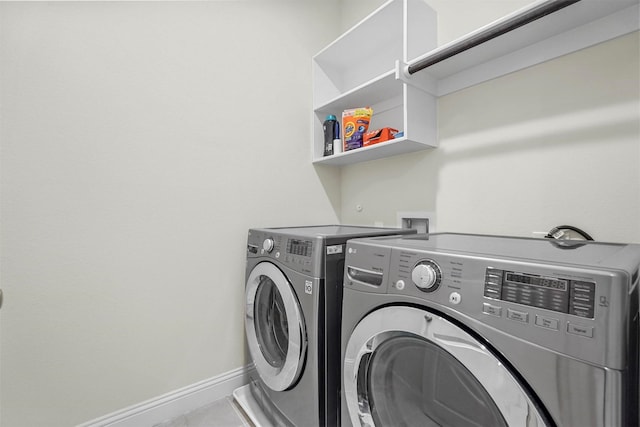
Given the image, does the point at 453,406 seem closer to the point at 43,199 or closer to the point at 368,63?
the point at 43,199

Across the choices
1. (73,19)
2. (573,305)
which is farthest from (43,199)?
(573,305)

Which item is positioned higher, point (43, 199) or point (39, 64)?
point (39, 64)

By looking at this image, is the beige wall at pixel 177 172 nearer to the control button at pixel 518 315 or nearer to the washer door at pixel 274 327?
the washer door at pixel 274 327

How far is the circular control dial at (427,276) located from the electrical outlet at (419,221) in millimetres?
841

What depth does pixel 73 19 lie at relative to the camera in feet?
3.93

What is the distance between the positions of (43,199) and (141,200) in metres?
0.34

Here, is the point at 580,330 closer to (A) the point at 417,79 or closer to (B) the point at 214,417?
(A) the point at 417,79

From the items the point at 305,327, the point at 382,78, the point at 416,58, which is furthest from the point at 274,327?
the point at 416,58

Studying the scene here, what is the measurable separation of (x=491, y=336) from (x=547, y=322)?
0.34ft

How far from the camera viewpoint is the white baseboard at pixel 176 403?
1286 millimetres

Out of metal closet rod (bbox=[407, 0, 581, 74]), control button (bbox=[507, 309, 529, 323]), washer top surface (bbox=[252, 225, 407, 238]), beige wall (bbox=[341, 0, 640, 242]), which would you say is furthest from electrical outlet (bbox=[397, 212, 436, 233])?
control button (bbox=[507, 309, 529, 323])

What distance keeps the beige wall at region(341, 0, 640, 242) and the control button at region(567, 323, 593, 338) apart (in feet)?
2.44

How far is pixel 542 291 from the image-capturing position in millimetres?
547

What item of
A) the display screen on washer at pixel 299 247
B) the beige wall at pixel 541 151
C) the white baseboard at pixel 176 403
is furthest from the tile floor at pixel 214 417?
the beige wall at pixel 541 151
